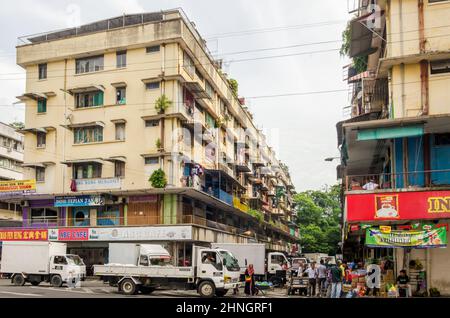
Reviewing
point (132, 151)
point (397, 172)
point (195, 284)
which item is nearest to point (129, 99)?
point (132, 151)

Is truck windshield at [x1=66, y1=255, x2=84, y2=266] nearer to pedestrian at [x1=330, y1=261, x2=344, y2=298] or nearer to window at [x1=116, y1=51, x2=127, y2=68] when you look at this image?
pedestrian at [x1=330, y1=261, x2=344, y2=298]

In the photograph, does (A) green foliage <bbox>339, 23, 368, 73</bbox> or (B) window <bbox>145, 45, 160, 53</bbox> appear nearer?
A: (A) green foliage <bbox>339, 23, 368, 73</bbox>

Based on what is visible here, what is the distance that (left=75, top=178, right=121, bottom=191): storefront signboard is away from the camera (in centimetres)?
3953

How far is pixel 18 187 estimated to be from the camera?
137ft

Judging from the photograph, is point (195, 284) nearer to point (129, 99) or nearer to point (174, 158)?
point (174, 158)

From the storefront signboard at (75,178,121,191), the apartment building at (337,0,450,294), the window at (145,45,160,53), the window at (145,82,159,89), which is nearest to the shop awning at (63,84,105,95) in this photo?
the window at (145,82,159,89)

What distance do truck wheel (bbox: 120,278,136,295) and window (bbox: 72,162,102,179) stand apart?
17.9 metres

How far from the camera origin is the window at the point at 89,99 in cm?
4191

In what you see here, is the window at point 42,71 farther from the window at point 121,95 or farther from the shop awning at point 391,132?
the shop awning at point 391,132

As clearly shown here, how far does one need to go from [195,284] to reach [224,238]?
2307 cm

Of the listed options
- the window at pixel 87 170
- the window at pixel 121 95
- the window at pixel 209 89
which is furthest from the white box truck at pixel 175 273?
the window at pixel 209 89

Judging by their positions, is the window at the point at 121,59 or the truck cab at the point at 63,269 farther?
the window at the point at 121,59

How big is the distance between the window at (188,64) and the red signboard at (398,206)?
78.7 ft

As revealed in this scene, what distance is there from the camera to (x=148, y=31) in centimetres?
3991
